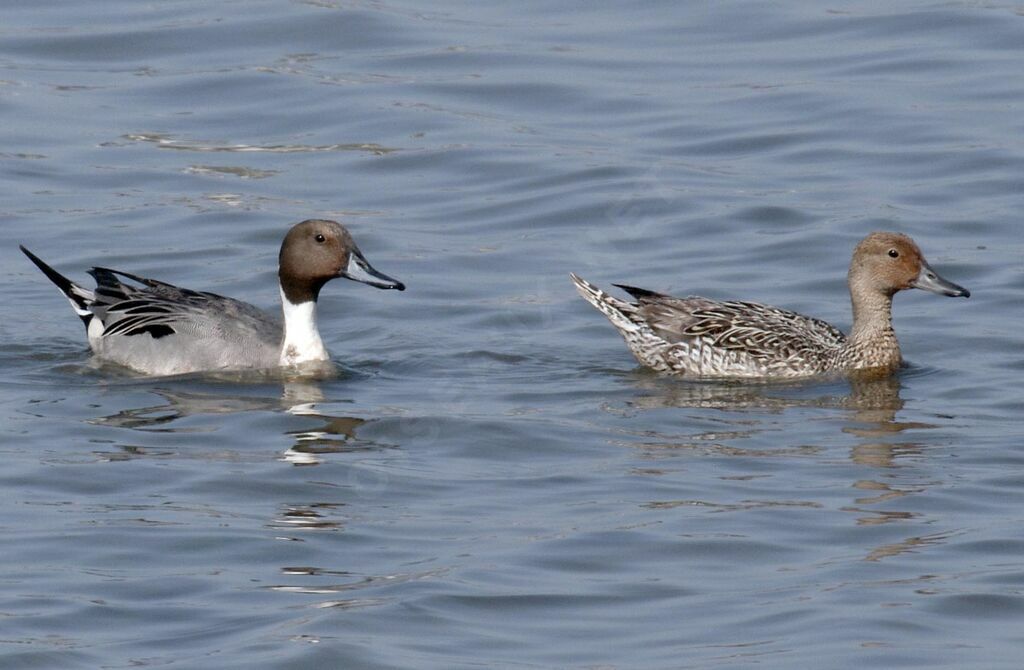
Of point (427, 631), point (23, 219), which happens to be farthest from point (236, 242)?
point (427, 631)

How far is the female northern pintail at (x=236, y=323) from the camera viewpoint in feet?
37.3

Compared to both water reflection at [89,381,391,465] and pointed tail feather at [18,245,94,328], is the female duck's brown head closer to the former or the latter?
water reflection at [89,381,391,465]

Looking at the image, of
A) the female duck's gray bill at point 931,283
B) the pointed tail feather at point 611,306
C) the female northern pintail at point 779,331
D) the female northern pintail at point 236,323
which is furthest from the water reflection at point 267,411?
the female duck's gray bill at point 931,283

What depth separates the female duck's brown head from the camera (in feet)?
37.7

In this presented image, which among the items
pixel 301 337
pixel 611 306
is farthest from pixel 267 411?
pixel 611 306

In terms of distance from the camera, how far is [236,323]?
38.1ft

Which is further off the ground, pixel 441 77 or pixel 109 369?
pixel 441 77

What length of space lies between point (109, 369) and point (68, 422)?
149 cm

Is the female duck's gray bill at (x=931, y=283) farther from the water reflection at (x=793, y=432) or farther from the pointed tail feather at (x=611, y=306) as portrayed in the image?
the pointed tail feather at (x=611, y=306)

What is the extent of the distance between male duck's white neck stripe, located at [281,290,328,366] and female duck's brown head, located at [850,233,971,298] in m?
2.95

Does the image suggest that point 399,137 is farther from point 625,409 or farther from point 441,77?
point 625,409

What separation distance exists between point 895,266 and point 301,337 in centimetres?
319

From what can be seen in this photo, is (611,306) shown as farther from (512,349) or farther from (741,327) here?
(741,327)

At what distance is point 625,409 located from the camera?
10461 millimetres
